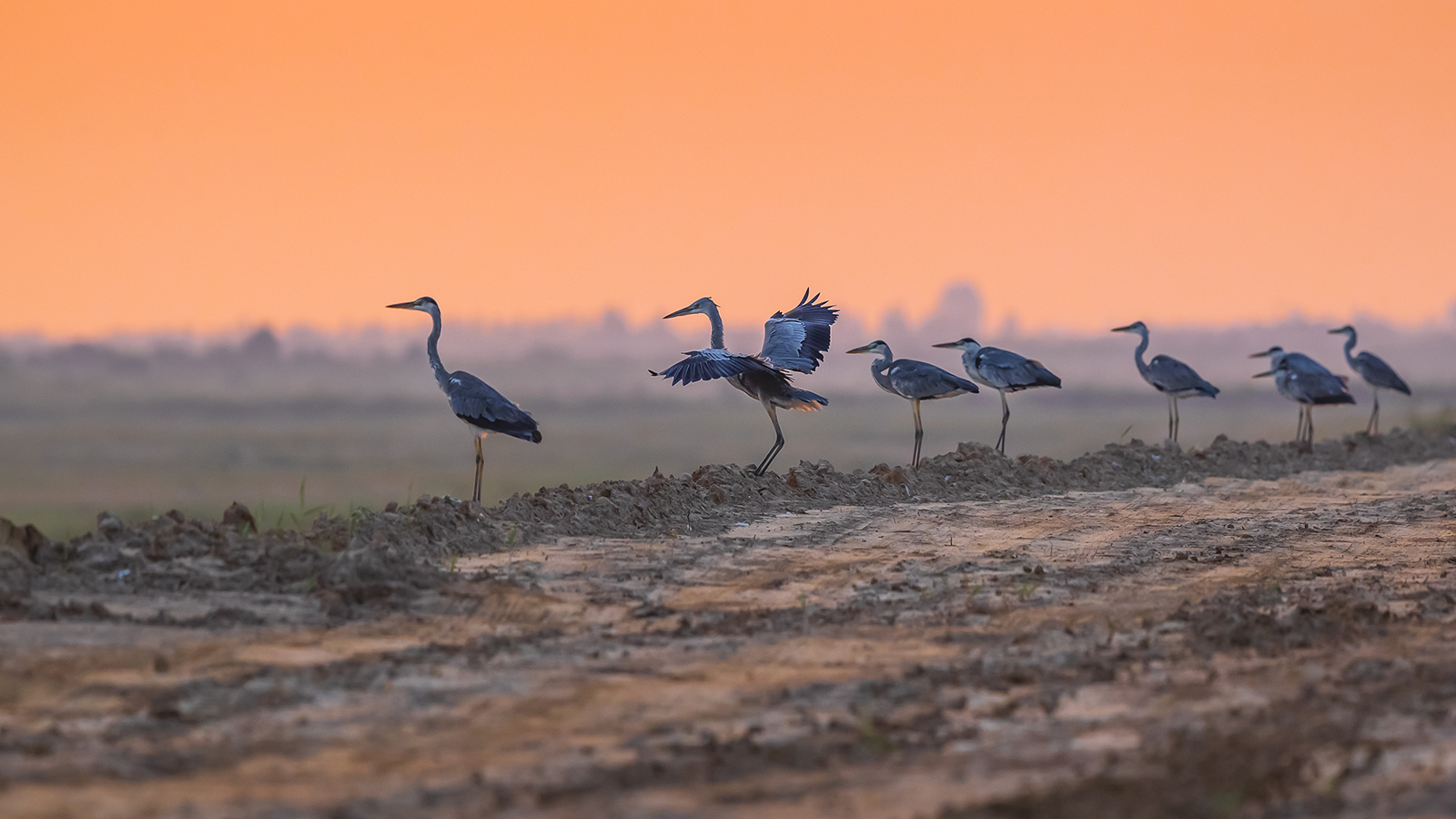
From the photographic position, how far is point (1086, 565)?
9.96 metres

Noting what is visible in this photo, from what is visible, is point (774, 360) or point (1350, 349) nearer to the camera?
point (774, 360)

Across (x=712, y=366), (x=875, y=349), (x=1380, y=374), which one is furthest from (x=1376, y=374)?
(x=712, y=366)

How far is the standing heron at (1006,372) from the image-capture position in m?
18.3

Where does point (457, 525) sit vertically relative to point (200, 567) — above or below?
above

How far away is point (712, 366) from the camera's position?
13.1m

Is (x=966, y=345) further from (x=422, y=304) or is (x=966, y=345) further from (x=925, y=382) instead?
(x=422, y=304)

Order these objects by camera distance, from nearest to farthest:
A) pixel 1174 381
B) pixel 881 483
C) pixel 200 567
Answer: pixel 200 567
pixel 881 483
pixel 1174 381

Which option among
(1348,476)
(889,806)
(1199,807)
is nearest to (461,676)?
(889,806)

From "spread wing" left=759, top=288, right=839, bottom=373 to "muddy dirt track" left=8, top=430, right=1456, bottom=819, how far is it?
3080 millimetres

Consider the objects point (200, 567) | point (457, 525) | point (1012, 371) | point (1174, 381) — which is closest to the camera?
point (200, 567)

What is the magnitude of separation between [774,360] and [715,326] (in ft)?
4.96

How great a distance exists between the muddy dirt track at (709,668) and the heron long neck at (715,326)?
12.1 feet

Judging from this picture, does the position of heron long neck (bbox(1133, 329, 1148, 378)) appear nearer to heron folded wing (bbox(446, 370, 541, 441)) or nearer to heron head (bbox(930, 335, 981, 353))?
heron head (bbox(930, 335, 981, 353))

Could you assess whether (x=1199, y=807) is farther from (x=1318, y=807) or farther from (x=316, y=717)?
(x=316, y=717)
